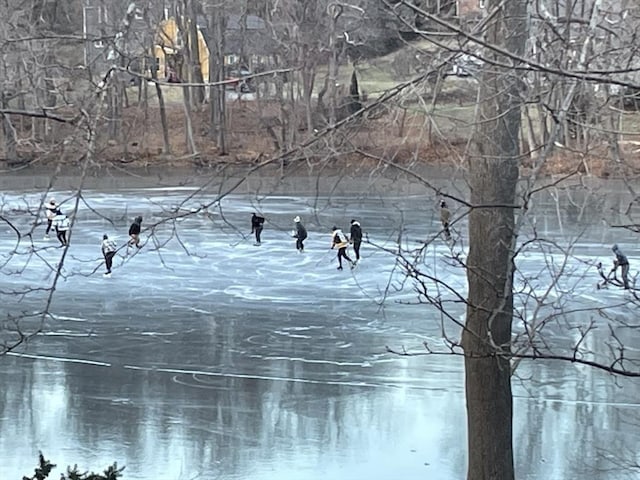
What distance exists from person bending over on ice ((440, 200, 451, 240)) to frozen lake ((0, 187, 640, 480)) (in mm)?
132

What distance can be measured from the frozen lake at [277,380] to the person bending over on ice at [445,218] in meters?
0.13

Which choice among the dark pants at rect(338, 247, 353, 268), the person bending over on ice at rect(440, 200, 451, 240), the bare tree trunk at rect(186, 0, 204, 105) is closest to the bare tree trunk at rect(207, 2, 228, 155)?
the bare tree trunk at rect(186, 0, 204, 105)

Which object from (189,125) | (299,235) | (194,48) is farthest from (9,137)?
(194,48)

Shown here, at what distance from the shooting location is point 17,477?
10.9 m

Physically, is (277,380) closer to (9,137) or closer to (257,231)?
(9,137)

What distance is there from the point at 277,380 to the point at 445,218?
19.1 feet

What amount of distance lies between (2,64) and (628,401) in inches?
374

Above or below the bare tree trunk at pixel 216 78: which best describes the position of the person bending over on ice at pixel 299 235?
below

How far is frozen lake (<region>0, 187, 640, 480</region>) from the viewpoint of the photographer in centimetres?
1146

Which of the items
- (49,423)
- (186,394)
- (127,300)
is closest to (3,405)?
(49,423)

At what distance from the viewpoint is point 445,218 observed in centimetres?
953

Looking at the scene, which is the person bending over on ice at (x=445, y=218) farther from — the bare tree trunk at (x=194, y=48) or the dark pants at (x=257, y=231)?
the bare tree trunk at (x=194, y=48)

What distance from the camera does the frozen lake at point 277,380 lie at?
11461 mm

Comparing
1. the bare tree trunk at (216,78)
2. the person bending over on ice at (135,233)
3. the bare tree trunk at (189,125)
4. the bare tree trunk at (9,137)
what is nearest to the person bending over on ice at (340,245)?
the bare tree trunk at (189,125)
